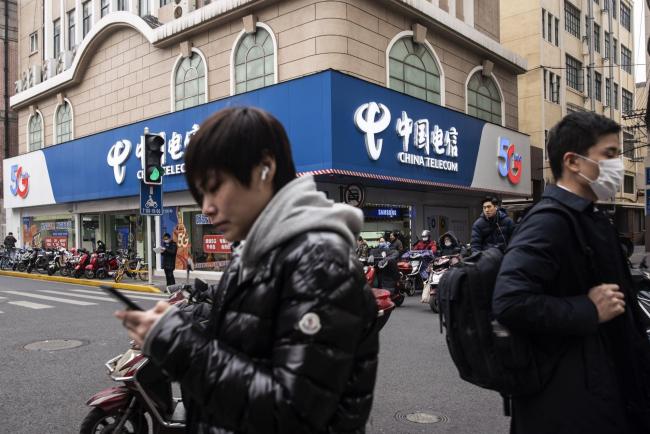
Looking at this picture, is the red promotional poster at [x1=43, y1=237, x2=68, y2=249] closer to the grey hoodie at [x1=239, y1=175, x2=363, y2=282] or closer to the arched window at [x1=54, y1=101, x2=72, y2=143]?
the arched window at [x1=54, y1=101, x2=72, y2=143]

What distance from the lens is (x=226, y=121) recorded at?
4.48 feet

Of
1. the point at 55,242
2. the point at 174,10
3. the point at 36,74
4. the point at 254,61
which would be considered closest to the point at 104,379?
the point at 254,61

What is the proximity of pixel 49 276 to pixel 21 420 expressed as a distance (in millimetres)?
16946

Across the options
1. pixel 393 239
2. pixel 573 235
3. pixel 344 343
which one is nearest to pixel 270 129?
pixel 344 343

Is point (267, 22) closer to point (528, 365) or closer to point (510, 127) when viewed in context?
point (510, 127)

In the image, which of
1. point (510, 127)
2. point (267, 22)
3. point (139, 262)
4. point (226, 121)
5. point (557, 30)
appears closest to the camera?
point (226, 121)

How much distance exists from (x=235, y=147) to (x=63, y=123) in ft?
88.6

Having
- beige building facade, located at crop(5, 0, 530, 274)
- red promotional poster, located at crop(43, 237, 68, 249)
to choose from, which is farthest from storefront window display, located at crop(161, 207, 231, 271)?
red promotional poster, located at crop(43, 237, 68, 249)

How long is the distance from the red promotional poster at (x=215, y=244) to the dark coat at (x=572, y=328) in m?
15.9

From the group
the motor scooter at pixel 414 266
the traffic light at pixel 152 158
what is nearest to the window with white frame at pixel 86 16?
the traffic light at pixel 152 158

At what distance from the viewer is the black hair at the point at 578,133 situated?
2061 millimetres

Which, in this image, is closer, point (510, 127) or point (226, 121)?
point (226, 121)

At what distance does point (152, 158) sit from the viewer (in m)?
13.2

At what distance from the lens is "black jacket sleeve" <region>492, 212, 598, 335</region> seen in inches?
70.8
